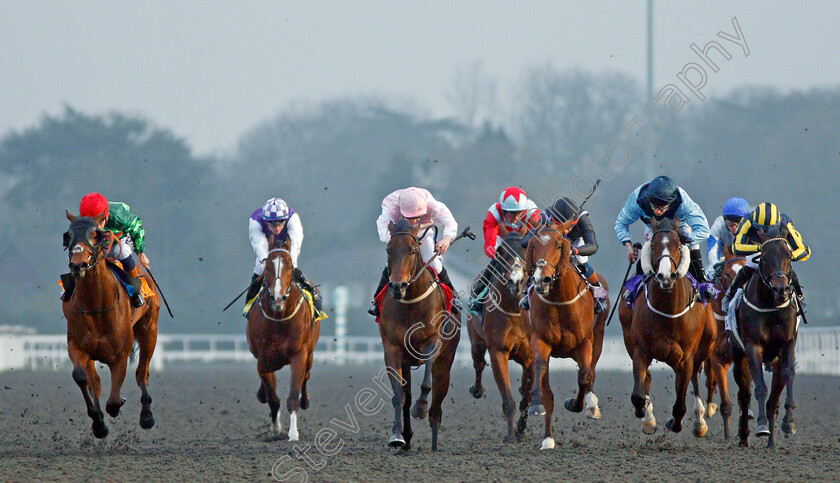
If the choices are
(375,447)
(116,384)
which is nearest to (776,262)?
(375,447)

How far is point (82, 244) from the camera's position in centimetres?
895

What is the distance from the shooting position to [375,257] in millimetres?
46219

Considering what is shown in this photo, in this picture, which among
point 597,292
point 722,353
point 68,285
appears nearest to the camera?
point 68,285

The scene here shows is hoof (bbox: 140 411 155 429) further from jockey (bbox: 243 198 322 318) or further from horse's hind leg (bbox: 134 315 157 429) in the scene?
jockey (bbox: 243 198 322 318)

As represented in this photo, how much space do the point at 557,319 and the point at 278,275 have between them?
2.43 metres

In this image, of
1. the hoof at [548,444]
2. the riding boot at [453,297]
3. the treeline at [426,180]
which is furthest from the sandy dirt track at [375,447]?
the treeline at [426,180]

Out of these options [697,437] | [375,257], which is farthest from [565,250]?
[375,257]

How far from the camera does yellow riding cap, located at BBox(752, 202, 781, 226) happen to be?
951 cm

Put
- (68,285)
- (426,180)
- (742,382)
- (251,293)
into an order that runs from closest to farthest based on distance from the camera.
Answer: (68,285)
(742,382)
(251,293)
(426,180)

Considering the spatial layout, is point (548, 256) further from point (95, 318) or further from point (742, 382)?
point (95, 318)

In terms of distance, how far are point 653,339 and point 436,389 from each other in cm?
180

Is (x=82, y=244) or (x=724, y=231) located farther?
(x=724, y=231)

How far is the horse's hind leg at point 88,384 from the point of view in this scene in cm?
934

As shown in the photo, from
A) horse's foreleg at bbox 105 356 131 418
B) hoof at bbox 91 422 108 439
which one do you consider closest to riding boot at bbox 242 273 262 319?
horse's foreleg at bbox 105 356 131 418
